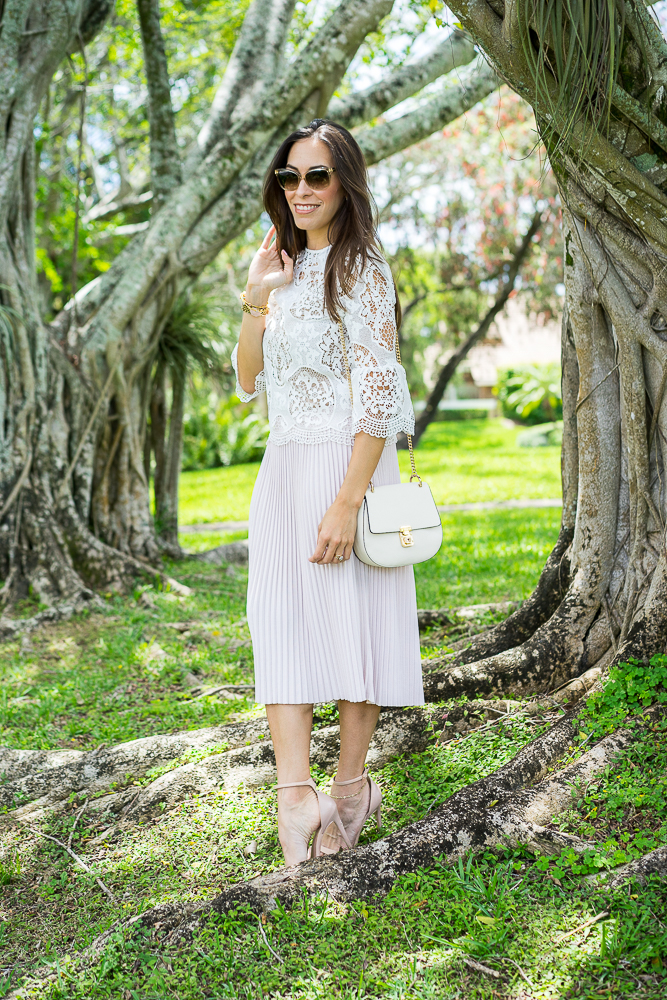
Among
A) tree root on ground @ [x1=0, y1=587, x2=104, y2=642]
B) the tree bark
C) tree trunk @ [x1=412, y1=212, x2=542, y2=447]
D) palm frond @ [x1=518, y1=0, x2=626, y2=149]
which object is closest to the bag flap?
palm frond @ [x1=518, y1=0, x2=626, y2=149]

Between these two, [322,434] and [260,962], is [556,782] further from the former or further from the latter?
[322,434]

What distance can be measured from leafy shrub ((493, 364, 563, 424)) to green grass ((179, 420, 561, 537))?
2.43m

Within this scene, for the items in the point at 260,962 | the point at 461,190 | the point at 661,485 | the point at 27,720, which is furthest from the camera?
the point at 461,190

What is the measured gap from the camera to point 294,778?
2.36 metres

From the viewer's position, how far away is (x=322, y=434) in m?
2.38

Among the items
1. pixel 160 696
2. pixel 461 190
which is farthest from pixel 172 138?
pixel 461 190

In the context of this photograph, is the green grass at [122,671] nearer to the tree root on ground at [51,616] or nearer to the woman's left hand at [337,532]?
the tree root on ground at [51,616]

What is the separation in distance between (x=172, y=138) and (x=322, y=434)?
4874mm

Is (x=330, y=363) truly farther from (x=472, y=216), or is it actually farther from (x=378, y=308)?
(x=472, y=216)

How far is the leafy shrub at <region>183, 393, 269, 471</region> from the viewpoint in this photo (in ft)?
55.1

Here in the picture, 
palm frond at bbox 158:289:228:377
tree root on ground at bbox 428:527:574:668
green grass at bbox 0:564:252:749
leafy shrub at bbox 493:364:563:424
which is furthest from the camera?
leafy shrub at bbox 493:364:563:424

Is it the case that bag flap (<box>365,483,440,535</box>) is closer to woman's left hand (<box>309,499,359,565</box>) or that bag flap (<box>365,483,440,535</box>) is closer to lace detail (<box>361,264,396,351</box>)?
woman's left hand (<box>309,499,359,565</box>)

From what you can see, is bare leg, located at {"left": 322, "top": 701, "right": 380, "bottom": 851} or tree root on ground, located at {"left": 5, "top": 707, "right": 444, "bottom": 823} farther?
tree root on ground, located at {"left": 5, "top": 707, "right": 444, "bottom": 823}

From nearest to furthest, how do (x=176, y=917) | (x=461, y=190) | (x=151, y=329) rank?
(x=176, y=917), (x=151, y=329), (x=461, y=190)
